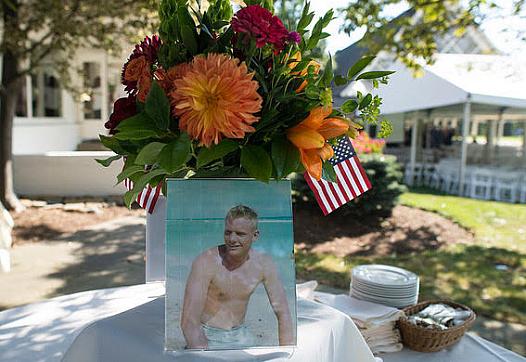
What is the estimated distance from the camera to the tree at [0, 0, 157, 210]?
23.6ft

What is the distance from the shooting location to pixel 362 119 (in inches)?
49.9

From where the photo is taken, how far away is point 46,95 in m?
12.2

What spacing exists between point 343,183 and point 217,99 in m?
0.92

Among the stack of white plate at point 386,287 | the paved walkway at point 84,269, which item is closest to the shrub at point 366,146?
the paved walkway at point 84,269

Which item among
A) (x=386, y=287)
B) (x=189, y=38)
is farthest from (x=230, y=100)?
(x=386, y=287)

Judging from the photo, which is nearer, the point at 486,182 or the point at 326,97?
the point at 326,97

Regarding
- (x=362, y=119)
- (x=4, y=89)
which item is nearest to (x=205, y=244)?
(x=362, y=119)

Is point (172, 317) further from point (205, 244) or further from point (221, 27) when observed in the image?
point (221, 27)

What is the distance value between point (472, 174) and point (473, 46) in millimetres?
7716

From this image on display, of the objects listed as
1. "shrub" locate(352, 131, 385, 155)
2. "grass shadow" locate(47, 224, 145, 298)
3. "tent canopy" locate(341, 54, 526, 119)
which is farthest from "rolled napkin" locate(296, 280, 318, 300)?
"tent canopy" locate(341, 54, 526, 119)

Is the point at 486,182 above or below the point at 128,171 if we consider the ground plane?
below

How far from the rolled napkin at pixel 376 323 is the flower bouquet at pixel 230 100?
106cm

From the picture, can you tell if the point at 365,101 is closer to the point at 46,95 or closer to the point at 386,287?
the point at 386,287

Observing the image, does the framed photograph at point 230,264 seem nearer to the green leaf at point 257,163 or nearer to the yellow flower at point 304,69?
the green leaf at point 257,163
